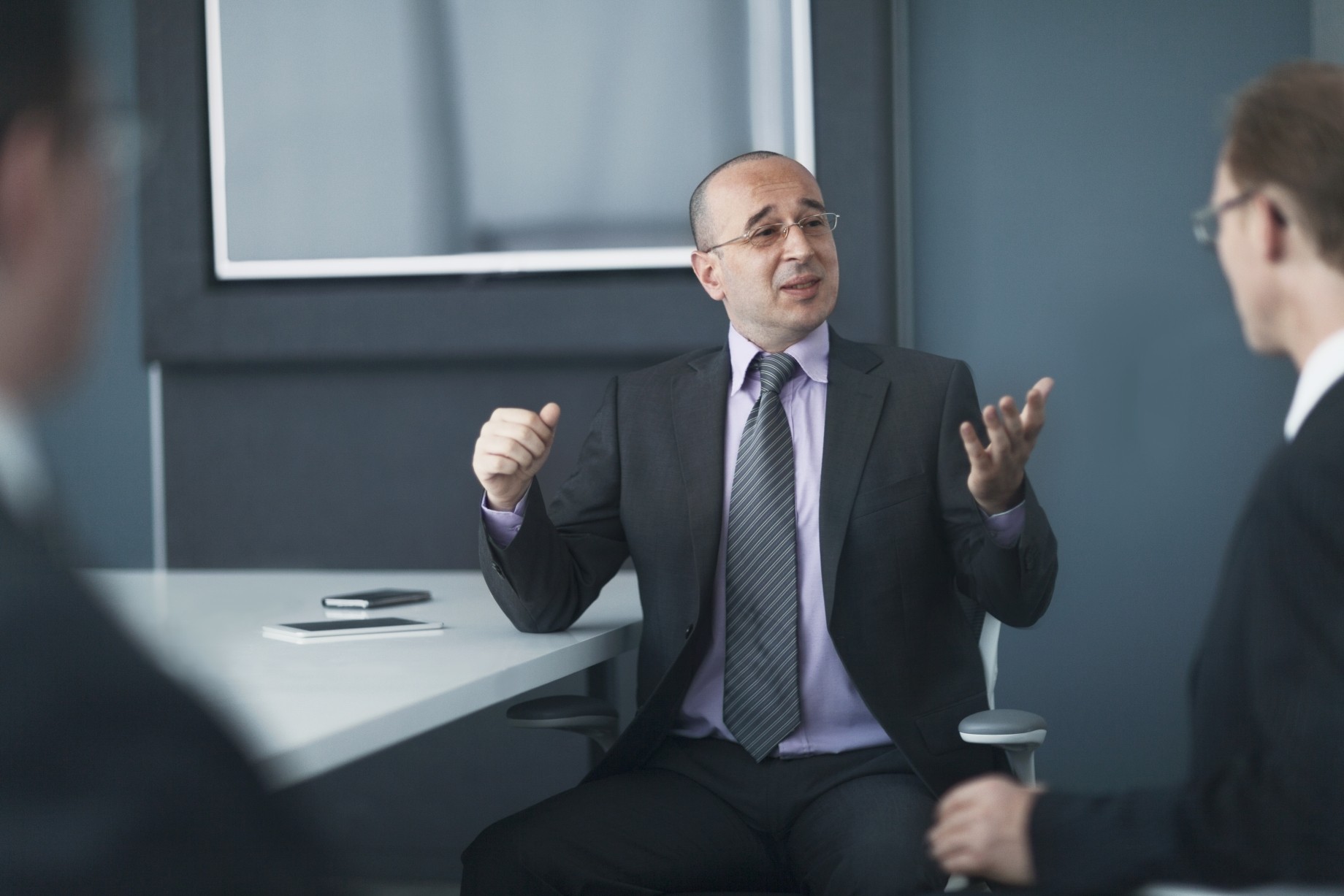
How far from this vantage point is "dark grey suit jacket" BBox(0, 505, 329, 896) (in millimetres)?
445

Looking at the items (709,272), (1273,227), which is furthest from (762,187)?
(1273,227)

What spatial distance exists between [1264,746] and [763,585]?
1.14 meters

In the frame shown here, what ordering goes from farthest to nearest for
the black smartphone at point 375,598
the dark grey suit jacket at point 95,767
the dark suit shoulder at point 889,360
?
the black smartphone at point 375,598 < the dark suit shoulder at point 889,360 < the dark grey suit jacket at point 95,767

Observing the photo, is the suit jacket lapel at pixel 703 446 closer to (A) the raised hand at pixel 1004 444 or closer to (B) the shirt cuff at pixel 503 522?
(B) the shirt cuff at pixel 503 522

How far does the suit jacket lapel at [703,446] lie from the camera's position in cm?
213

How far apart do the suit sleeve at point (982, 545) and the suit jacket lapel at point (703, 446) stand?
381 millimetres

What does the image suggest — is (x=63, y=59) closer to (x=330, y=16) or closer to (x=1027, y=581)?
(x=1027, y=581)

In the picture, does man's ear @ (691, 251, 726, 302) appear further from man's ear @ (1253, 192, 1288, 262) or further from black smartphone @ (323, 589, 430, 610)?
man's ear @ (1253, 192, 1288, 262)

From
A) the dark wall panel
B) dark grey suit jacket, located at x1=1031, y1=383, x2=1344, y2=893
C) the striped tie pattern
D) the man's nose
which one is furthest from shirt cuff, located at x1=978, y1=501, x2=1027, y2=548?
the dark wall panel

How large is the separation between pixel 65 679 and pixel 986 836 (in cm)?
91

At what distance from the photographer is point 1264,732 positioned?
1007 millimetres

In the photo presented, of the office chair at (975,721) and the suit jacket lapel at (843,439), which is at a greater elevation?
the suit jacket lapel at (843,439)

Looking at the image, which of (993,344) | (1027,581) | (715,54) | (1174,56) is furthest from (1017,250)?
(1027,581)

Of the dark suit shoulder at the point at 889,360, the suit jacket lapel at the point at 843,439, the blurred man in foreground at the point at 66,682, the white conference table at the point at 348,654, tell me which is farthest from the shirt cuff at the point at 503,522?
the blurred man in foreground at the point at 66,682
